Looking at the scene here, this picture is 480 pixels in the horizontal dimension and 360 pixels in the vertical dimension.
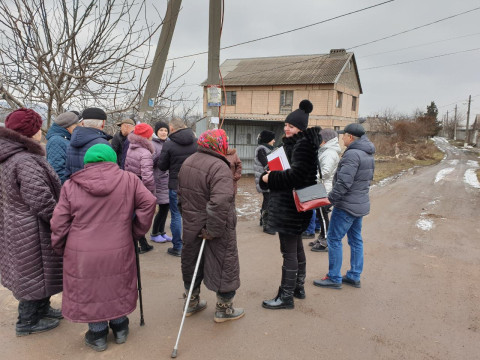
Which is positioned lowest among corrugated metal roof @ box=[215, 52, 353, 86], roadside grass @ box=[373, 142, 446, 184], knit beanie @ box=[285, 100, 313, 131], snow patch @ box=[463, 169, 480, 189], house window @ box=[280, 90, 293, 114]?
snow patch @ box=[463, 169, 480, 189]

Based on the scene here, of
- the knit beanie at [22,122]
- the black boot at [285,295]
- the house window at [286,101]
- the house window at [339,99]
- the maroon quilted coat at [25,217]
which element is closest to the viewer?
the maroon quilted coat at [25,217]

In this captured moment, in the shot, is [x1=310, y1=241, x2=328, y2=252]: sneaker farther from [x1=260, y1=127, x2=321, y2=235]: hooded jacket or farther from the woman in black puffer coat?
[x1=260, y1=127, x2=321, y2=235]: hooded jacket

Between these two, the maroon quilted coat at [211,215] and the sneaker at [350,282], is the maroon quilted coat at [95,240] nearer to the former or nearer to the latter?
the maroon quilted coat at [211,215]

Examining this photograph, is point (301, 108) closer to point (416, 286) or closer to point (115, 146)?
point (416, 286)

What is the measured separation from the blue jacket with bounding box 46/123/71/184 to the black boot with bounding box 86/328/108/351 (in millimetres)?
2106

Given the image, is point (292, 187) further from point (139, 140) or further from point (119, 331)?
point (139, 140)

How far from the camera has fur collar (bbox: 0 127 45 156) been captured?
2.77 m

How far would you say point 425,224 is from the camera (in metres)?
7.13

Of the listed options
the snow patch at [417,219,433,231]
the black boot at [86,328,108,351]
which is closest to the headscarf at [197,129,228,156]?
the black boot at [86,328,108,351]

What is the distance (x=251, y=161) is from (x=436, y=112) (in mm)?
53146

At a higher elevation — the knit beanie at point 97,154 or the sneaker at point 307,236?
the knit beanie at point 97,154

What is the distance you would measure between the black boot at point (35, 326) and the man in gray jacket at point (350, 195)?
9.54ft

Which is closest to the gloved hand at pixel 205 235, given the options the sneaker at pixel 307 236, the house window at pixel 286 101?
the sneaker at pixel 307 236

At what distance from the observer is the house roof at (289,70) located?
2602cm
